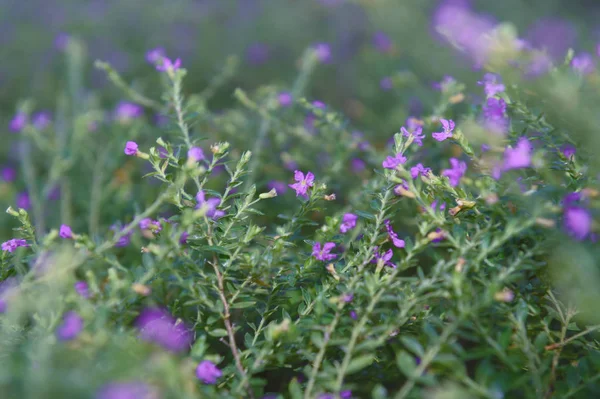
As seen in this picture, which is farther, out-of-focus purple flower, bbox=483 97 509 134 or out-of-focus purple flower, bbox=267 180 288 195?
out-of-focus purple flower, bbox=267 180 288 195

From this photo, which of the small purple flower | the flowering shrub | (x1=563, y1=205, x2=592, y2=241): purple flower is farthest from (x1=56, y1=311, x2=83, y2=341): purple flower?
(x1=563, y1=205, x2=592, y2=241): purple flower

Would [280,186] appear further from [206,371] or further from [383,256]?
[206,371]

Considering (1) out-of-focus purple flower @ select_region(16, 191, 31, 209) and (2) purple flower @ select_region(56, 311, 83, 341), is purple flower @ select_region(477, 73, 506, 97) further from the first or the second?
(1) out-of-focus purple flower @ select_region(16, 191, 31, 209)

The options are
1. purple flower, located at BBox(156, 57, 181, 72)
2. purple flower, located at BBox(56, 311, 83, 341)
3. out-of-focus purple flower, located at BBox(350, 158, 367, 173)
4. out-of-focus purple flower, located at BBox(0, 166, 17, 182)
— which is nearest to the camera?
purple flower, located at BBox(56, 311, 83, 341)

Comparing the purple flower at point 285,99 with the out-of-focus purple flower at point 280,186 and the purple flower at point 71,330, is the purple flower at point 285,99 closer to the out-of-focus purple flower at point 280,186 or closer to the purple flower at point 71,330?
the out-of-focus purple flower at point 280,186

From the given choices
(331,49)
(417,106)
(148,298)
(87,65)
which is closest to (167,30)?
(87,65)

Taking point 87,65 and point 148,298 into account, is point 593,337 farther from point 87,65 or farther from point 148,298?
point 87,65

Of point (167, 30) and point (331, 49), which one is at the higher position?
point (167, 30)

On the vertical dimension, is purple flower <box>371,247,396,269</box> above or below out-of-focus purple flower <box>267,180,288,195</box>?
below
